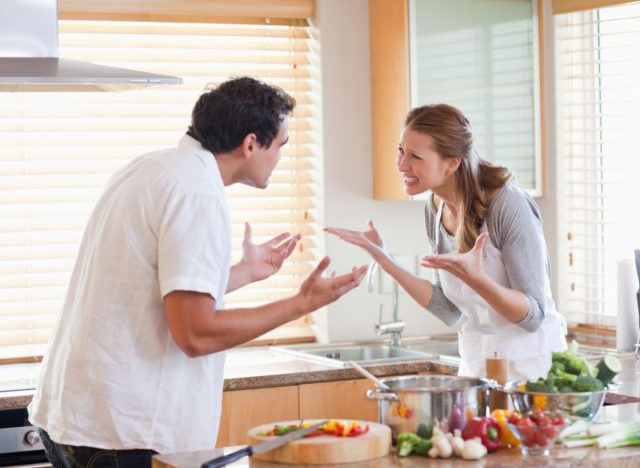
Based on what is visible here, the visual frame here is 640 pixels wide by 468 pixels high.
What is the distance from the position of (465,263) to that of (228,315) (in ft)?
2.17

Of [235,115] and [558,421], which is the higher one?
[235,115]

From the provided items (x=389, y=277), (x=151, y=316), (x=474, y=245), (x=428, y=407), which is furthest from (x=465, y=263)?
(x=389, y=277)

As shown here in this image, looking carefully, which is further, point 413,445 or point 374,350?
point 374,350

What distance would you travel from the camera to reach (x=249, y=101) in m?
2.37

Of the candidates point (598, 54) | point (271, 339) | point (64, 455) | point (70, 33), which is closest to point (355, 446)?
point (64, 455)

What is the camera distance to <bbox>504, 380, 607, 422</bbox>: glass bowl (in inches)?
86.1

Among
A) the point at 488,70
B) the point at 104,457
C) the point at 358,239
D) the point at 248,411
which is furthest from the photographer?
the point at 488,70

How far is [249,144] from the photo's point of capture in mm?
2387

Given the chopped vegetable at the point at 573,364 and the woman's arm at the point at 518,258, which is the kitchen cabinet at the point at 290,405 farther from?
the chopped vegetable at the point at 573,364

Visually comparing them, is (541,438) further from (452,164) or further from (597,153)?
(597,153)

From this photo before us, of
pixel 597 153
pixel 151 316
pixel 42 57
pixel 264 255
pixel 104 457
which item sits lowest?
pixel 104 457

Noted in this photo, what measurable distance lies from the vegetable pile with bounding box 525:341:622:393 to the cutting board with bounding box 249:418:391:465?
1.12 feet

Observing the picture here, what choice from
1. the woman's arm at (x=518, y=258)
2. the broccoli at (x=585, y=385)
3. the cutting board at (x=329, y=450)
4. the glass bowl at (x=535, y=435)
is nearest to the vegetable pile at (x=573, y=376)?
the broccoli at (x=585, y=385)

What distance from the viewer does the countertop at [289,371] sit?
327cm
